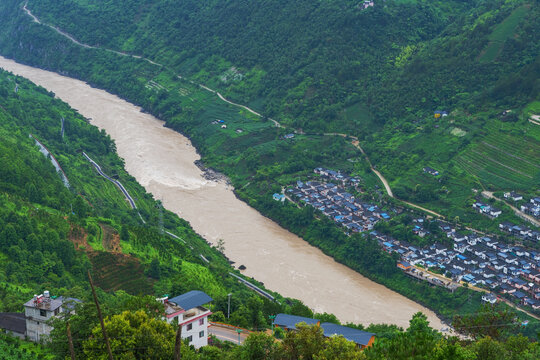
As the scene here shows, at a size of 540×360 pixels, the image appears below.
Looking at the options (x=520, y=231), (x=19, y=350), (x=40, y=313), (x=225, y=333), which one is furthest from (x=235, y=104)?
(x=19, y=350)

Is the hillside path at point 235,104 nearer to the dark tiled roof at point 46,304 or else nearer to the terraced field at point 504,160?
the terraced field at point 504,160

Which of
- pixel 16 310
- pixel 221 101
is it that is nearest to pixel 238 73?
pixel 221 101

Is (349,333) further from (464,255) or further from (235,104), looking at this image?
(235,104)

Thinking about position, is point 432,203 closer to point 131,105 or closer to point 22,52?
point 131,105

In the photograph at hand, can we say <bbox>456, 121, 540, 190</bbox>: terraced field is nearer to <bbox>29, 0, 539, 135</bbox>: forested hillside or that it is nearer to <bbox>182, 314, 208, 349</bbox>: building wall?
<bbox>29, 0, 539, 135</bbox>: forested hillside

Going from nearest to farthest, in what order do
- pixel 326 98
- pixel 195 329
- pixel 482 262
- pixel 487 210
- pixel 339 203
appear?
pixel 195 329 → pixel 482 262 → pixel 487 210 → pixel 339 203 → pixel 326 98

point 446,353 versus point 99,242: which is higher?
point 446,353
